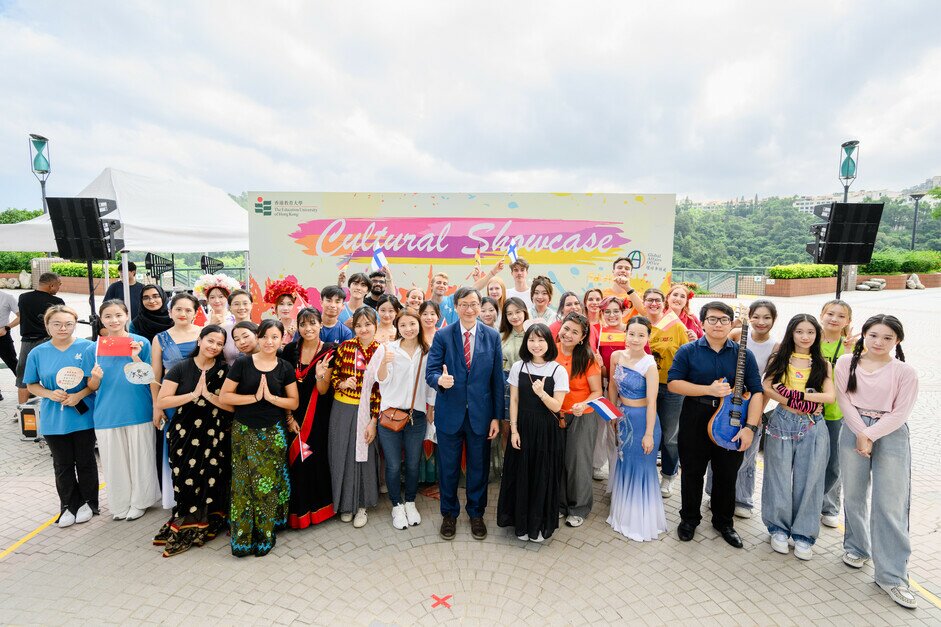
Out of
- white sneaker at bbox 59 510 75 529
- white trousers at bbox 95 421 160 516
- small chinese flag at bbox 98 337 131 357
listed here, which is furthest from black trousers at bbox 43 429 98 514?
small chinese flag at bbox 98 337 131 357

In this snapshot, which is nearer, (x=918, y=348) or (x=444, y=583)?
(x=444, y=583)

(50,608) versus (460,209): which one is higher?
(460,209)

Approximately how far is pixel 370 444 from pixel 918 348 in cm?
1355

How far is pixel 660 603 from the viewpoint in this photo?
300 centimetres

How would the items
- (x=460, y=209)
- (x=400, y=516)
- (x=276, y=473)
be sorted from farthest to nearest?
(x=460, y=209) < (x=400, y=516) < (x=276, y=473)

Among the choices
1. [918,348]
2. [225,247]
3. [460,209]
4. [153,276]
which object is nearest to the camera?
[460,209]

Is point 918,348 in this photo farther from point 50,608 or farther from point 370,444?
point 50,608

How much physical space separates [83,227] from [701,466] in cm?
696

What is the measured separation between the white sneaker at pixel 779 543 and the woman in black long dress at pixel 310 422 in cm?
346

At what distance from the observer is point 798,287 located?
2316cm

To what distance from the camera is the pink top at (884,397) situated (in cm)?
306

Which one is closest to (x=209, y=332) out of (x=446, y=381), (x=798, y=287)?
(x=446, y=381)

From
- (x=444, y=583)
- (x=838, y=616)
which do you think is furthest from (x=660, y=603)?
(x=444, y=583)

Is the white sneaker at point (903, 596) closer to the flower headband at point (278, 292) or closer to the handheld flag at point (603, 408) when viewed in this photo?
the handheld flag at point (603, 408)
